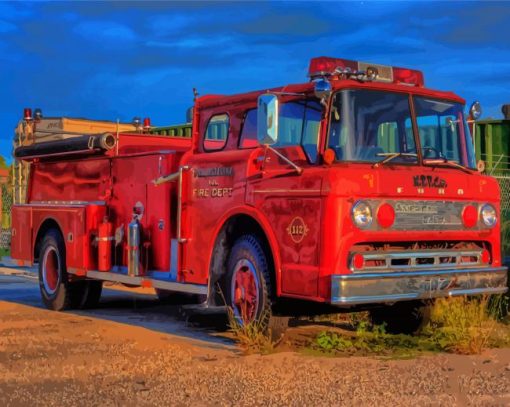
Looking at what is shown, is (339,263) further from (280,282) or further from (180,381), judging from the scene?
(180,381)

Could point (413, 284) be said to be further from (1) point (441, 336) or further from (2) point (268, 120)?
(2) point (268, 120)

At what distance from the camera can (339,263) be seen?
657 centimetres

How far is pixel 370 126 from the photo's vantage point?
7.17m

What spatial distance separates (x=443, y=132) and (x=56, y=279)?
587 cm

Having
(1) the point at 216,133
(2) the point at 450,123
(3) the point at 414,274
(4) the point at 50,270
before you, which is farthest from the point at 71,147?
(3) the point at 414,274

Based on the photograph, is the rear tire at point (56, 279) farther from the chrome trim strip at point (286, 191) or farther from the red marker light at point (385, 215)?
the red marker light at point (385, 215)

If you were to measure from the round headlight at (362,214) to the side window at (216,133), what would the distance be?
2079mm

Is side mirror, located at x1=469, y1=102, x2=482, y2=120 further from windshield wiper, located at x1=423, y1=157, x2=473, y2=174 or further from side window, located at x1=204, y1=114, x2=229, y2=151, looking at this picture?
side window, located at x1=204, y1=114, x2=229, y2=151

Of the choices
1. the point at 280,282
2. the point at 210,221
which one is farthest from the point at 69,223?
the point at 280,282

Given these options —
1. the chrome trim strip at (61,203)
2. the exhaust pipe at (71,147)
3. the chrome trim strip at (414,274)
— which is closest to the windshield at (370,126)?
the chrome trim strip at (414,274)

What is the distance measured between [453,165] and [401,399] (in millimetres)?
2839

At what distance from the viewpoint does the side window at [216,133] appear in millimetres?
8305

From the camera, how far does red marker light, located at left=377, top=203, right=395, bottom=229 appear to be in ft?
22.0

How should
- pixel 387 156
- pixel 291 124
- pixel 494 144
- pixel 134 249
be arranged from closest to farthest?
pixel 387 156 < pixel 291 124 < pixel 134 249 < pixel 494 144
